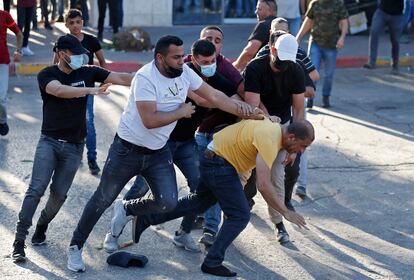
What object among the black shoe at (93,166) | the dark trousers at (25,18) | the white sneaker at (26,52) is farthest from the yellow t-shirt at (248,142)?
the white sneaker at (26,52)

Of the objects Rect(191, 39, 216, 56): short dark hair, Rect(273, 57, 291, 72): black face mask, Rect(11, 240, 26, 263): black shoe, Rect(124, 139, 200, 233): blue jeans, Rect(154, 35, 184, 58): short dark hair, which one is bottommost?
Rect(11, 240, 26, 263): black shoe

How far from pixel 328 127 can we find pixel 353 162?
5.53 feet

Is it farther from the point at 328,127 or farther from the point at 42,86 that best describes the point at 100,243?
the point at 328,127

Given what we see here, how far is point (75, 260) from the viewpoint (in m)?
6.42

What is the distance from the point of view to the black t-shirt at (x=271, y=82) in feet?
22.6

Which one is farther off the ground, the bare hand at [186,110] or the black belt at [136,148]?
the bare hand at [186,110]

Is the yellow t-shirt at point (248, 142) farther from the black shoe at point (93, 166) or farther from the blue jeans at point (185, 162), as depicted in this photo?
the black shoe at point (93, 166)

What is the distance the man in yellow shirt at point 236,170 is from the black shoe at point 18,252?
2.85 ft

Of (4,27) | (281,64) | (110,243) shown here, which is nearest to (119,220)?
(110,243)

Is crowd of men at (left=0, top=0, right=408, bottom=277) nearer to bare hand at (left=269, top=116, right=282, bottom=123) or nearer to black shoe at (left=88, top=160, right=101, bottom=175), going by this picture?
bare hand at (left=269, top=116, right=282, bottom=123)

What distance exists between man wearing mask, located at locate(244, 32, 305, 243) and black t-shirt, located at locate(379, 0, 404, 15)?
7949 mm

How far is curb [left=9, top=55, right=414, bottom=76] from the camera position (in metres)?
14.7

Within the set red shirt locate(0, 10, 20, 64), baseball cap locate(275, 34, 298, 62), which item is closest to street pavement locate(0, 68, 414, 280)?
red shirt locate(0, 10, 20, 64)

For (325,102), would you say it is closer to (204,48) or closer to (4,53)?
(4,53)
